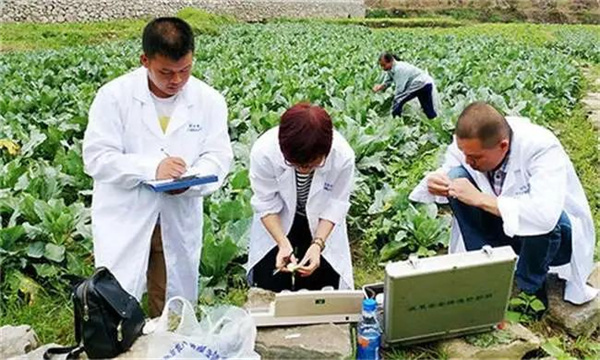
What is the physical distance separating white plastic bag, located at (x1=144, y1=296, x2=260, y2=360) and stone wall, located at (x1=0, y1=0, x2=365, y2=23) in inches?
824

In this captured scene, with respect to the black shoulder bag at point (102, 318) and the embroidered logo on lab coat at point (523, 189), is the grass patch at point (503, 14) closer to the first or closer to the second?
the embroidered logo on lab coat at point (523, 189)

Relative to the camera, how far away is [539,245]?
313 cm

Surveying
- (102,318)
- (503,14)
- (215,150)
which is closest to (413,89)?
(215,150)

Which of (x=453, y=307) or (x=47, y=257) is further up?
(x=453, y=307)

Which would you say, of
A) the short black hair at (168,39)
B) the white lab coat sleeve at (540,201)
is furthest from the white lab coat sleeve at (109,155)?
the white lab coat sleeve at (540,201)

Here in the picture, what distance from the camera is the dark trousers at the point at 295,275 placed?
3561mm

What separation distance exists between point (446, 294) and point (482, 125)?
826mm

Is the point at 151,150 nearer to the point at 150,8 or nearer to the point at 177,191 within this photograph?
the point at 177,191

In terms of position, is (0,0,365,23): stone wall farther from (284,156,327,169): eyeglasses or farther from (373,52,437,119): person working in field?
(284,156,327,169): eyeglasses

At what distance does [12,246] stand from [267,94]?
445cm

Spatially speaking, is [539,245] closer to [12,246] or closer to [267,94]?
[12,246]

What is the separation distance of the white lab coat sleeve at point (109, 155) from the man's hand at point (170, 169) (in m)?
0.03

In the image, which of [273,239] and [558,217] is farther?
[273,239]

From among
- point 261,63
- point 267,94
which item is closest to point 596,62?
point 261,63
